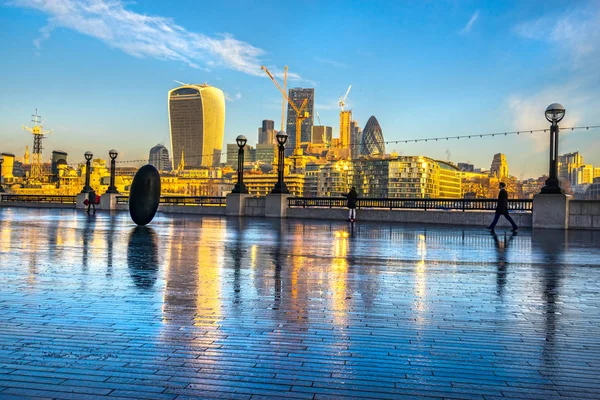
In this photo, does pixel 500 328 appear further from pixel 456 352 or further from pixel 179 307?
pixel 179 307

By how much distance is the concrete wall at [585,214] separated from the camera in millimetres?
20578

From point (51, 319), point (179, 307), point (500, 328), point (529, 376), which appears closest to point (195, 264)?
point (179, 307)

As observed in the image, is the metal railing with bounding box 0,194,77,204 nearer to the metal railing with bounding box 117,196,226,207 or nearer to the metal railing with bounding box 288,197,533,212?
the metal railing with bounding box 117,196,226,207

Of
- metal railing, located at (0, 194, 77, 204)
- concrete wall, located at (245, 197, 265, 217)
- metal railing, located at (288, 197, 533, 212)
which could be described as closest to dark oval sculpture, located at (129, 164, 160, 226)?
concrete wall, located at (245, 197, 265, 217)

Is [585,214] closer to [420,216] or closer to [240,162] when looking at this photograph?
[420,216]

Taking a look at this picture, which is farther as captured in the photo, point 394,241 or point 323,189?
point 323,189

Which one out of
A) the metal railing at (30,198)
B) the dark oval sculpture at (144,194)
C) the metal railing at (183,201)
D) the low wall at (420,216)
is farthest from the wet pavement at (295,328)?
the metal railing at (30,198)

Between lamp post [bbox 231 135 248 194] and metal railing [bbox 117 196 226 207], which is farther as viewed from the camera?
metal railing [bbox 117 196 226 207]

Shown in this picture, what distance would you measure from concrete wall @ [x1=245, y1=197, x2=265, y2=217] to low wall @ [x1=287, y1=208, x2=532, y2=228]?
189 cm

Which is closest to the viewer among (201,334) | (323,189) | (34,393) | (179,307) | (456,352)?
(34,393)

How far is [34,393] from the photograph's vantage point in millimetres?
3285

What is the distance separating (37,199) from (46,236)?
1617 inches

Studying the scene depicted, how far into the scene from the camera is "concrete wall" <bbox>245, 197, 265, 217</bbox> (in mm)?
30478

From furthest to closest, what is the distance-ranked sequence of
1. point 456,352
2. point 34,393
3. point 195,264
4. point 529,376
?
point 195,264
point 456,352
point 529,376
point 34,393
